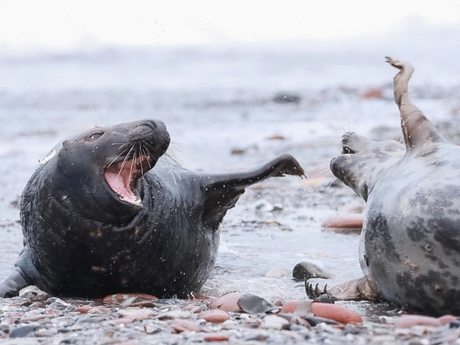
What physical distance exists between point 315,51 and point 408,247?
1326 inches

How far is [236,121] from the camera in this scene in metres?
17.1

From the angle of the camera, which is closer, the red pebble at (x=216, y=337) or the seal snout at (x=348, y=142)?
the red pebble at (x=216, y=337)

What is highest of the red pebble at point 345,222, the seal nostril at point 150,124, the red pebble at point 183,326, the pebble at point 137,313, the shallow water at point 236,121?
the seal nostril at point 150,124

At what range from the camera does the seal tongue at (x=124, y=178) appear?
4.72m

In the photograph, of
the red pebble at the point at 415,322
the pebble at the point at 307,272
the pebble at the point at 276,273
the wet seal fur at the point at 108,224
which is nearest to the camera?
Result: the red pebble at the point at 415,322

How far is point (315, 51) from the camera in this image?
122ft

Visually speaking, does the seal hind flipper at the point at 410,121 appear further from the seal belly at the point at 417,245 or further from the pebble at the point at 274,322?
the pebble at the point at 274,322

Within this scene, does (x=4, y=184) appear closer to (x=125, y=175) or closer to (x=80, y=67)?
(x=125, y=175)

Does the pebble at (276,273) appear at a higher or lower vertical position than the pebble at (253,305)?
lower

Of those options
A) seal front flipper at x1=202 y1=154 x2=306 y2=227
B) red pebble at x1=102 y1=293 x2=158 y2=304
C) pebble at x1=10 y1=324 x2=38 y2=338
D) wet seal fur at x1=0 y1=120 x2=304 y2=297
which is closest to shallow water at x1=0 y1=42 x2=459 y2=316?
seal front flipper at x1=202 y1=154 x2=306 y2=227

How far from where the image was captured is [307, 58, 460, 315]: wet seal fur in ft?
12.9

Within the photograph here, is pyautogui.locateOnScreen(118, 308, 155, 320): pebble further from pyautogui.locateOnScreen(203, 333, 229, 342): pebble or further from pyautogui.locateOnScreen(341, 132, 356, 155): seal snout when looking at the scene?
pyautogui.locateOnScreen(341, 132, 356, 155): seal snout

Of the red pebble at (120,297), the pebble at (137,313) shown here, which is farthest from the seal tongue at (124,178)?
the pebble at (137,313)

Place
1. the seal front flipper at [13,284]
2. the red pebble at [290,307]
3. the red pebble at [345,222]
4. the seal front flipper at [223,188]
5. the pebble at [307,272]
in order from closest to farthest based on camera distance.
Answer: the red pebble at [290,307] → the seal front flipper at [13,284] → the seal front flipper at [223,188] → the pebble at [307,272] → the red pebble at [345,222]
